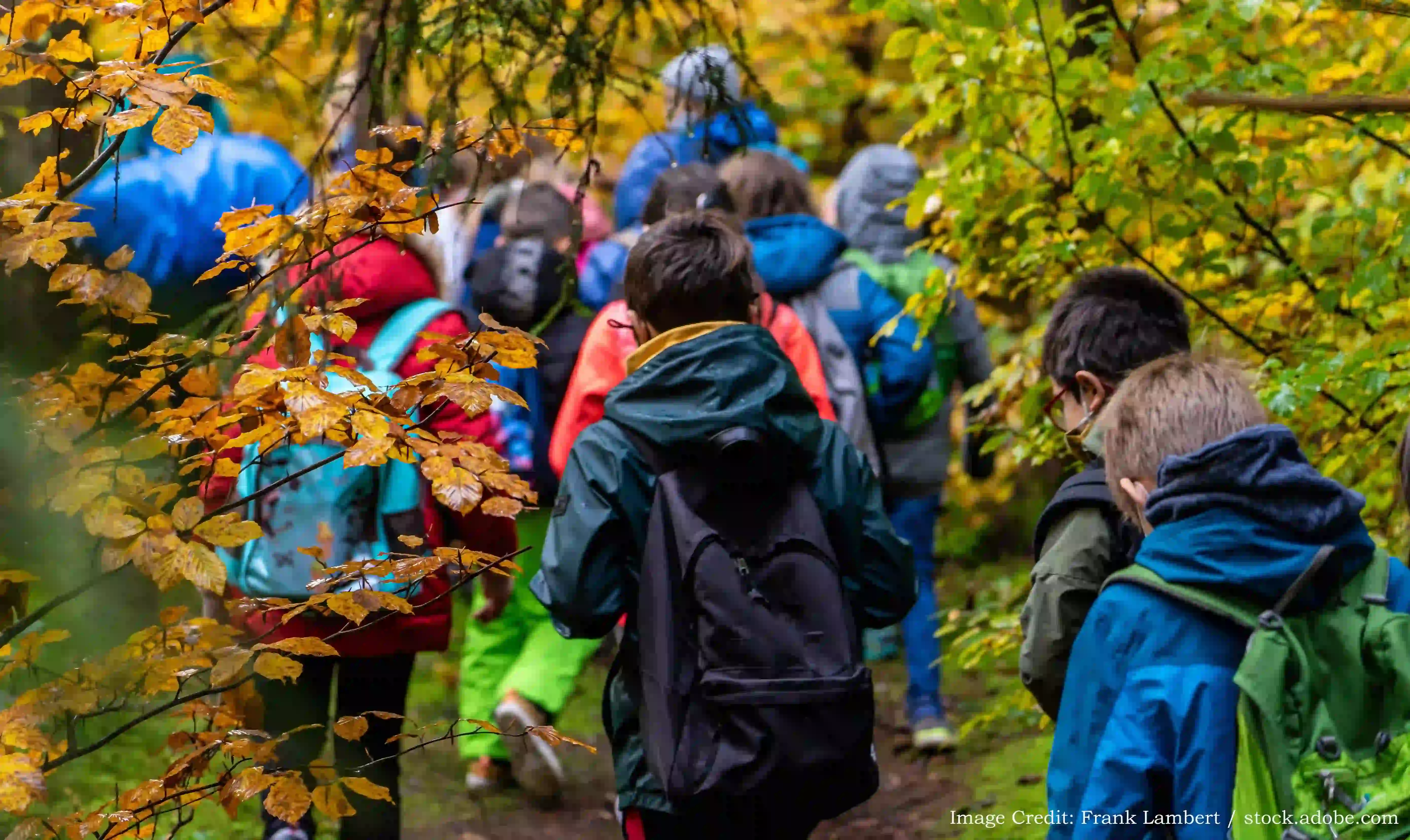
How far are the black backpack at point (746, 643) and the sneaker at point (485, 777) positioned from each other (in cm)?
264

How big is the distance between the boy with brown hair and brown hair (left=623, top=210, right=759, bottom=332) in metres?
1.11

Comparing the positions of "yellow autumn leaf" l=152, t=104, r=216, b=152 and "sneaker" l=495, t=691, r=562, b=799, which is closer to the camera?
"yellow autumn leaf" l=152, t=104, r=216, b=152

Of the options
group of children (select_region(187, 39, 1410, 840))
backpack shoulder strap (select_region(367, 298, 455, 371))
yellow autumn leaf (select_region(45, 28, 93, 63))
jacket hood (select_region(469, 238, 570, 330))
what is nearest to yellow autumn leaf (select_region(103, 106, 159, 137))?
yellow autumn leaf (select_region(45, 28, 93, 63))

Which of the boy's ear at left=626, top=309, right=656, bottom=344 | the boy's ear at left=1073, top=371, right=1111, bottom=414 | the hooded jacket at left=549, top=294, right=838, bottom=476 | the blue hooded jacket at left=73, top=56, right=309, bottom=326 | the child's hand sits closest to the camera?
the boy's ear at left=1073, top=371, right=1111, bottom=414

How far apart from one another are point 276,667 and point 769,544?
3.31 ft

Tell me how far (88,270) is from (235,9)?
51 cm

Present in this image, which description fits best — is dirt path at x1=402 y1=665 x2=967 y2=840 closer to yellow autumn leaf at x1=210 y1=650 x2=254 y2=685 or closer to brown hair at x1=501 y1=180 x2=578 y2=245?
brown hair at x1=501 y1=180 x2=578 y2=245

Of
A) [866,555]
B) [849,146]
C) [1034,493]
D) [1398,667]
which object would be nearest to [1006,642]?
[866,555]

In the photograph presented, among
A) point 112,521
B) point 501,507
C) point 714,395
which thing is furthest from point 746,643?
point 112,521

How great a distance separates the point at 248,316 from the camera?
2.29 meters

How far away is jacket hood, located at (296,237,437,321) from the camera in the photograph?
3.50 m

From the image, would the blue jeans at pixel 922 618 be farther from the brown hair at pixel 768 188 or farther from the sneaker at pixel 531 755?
the sneaker at pixel 531 755

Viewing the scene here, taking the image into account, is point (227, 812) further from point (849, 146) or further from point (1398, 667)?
point (849, 146)

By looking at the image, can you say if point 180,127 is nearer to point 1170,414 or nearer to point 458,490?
point 458,490
